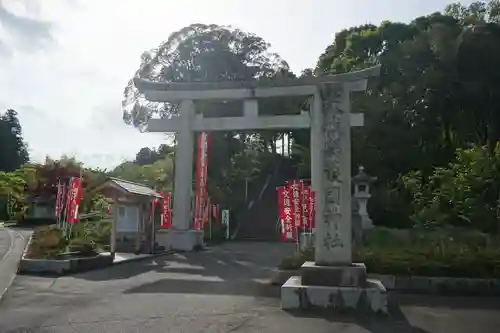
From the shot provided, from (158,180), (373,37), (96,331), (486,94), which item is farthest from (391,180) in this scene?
(96,331)

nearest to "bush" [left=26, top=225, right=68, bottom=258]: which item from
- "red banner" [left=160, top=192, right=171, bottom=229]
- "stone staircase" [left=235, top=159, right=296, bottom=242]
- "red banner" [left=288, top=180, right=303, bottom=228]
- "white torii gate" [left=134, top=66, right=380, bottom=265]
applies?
"white torii gate" [left=134, top=66, right=380, bottom=265]

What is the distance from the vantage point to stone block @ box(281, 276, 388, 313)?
28.2 feet

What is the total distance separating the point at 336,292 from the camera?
869cm

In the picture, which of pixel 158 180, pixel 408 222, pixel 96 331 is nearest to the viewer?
pixel 96 331

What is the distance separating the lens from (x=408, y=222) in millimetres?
29109

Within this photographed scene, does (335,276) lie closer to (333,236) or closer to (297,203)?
(333,236)

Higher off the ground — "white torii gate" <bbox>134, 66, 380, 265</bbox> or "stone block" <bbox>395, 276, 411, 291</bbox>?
"white torii gate" <bbox>134, 66, 380, 265</bbox>

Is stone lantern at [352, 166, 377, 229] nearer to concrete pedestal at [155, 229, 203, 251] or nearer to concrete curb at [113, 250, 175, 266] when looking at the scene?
concrete pedestal at [155, 229, 203, 251]

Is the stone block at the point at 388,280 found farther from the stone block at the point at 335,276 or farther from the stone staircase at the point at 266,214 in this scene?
the stone staircase at the point at 266,214

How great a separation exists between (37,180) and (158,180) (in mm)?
8553

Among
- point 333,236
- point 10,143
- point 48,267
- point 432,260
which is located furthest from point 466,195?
point 10,143

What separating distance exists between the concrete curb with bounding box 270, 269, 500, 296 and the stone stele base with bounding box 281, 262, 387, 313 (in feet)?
9.81

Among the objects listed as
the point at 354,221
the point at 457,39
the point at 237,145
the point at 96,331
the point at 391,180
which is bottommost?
the point at 96,331

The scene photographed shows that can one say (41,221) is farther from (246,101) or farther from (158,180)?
(246,101)
